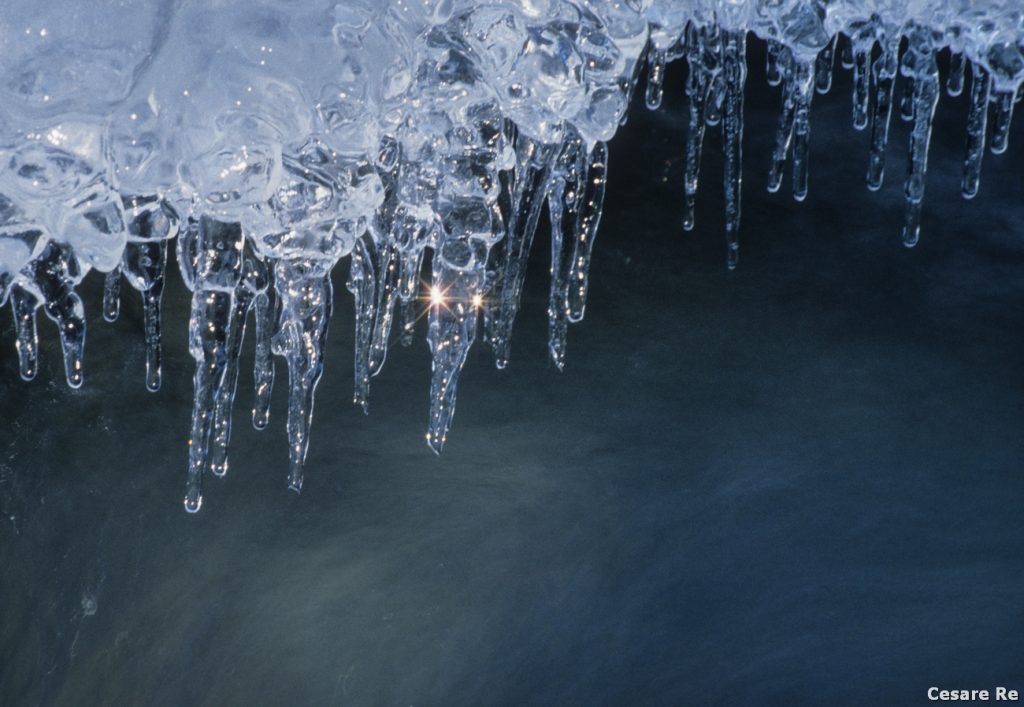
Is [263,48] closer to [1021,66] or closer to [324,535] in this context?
[1021,66]

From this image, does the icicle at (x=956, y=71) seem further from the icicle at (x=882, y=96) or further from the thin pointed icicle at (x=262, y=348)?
the thin pointed icicle at (x=262, y=348)

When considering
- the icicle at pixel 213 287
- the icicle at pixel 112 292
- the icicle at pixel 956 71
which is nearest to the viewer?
the icicle at pixel 213 287

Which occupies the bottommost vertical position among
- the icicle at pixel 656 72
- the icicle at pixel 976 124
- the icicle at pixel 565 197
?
the icicle at pixel 565 197

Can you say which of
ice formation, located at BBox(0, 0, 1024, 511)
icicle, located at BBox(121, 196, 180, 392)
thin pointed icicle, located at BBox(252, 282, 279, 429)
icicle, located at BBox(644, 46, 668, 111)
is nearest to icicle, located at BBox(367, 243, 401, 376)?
ice formation, located at BBox(0, 0, 1024, 511)

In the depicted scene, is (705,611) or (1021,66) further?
(705,611)

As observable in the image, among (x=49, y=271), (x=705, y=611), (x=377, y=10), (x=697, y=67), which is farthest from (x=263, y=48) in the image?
(x=705, y=611)

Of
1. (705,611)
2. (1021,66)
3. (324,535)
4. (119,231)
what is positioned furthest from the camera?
(705,611)

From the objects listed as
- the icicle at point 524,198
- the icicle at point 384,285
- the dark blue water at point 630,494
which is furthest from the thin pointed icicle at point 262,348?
the dark blue water at point 630,494

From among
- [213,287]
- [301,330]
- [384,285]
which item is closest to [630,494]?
[384,285]

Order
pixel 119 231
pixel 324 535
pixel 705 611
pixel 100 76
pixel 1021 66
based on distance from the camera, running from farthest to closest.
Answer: pixel 705 611 < pixel 324 535 < pixel 1021 66 < pixel 119 231 < pixel 100 76
